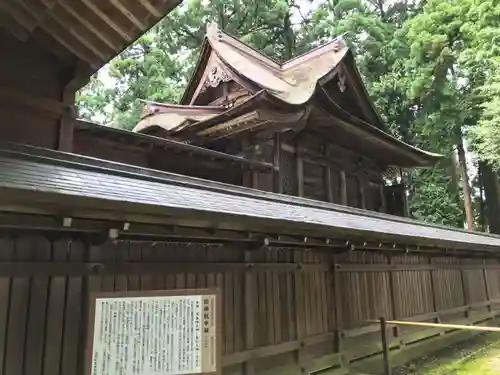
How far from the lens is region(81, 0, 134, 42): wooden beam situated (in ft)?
19.0

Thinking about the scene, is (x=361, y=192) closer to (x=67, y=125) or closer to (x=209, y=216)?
(x=67, y=125)

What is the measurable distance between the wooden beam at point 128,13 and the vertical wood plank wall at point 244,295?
3.25 meters

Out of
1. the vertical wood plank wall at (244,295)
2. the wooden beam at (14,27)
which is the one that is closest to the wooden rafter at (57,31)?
the wooden beam at (14,27)

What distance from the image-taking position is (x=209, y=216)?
453 cm

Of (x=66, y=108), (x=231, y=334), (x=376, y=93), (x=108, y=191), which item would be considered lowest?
(x=231, y=334)

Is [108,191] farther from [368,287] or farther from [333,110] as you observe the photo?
[333,110]

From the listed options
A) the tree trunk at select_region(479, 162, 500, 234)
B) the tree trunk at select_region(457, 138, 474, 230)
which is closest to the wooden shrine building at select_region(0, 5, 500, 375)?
the tree trunk at select_region(457, 138, 474, 230)

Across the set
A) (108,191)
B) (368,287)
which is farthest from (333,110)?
(108,191)

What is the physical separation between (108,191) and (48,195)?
89 cm

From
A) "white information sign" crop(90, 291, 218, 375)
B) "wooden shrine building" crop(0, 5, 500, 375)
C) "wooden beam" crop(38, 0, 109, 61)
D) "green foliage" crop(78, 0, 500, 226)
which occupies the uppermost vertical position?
"green foliage" crop(78, 0, 500, 226)

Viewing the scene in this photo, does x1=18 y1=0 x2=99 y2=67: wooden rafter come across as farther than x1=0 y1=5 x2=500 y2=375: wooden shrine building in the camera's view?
Yes

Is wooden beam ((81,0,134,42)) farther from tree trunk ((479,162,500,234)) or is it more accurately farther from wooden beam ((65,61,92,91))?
tree trunk ((479,162,500,234))

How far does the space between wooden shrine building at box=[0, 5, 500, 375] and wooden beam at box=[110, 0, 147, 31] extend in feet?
0.17

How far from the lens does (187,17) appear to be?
25125mm
